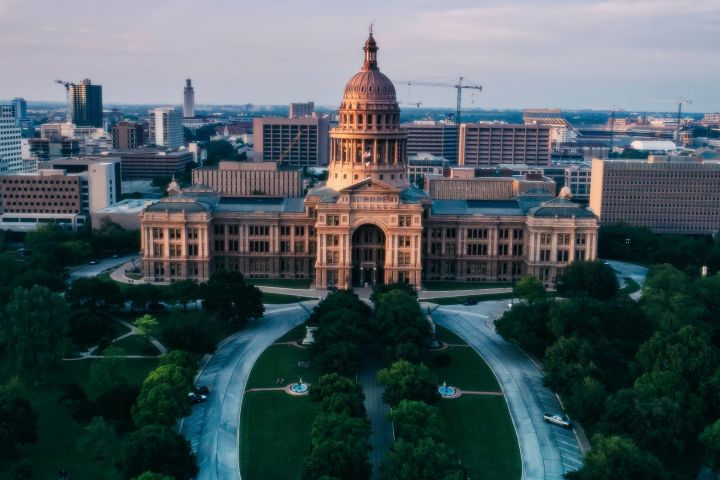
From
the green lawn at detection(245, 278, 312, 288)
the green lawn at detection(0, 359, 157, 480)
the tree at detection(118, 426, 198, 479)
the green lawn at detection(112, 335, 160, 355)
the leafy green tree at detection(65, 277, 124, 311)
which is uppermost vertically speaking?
the leafy green tree at detection(65, 277, 124, 311)

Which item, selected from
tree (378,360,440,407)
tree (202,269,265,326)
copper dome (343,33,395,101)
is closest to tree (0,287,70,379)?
tree (202,269,265,326)

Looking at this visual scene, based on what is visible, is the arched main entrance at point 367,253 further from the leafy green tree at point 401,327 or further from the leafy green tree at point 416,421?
the leafy green tree at point 416,421

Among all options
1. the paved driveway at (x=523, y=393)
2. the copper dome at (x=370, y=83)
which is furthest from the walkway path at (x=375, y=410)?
the copper dome at (x=370, y=83)

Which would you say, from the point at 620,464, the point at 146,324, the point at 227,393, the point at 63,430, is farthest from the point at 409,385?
the point at 146,324

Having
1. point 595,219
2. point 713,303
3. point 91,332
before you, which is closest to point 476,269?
point 595,219

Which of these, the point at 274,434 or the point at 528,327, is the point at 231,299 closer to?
the point at 274,434

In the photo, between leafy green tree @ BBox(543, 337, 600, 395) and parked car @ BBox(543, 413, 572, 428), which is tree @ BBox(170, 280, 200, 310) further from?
parked car @ BBox(543, 413, 572, 428)

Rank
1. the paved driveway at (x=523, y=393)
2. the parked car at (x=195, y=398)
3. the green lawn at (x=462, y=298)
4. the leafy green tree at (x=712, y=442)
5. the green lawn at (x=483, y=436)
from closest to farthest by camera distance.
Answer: the leafy green tree at (x=712, y=442) → the green lawn at (x=483, y=436) → the paved driveway at (x=523, y=393) → the parked car at (x=195, y=398) → the green lawn at (x=462, y=298)
